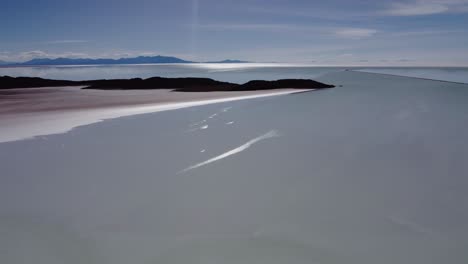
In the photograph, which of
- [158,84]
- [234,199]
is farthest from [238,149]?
[158,84]

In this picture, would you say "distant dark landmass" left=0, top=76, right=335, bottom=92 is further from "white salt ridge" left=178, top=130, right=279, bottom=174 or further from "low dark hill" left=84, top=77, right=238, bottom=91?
"white salt ridge" left=178, top=130, right=279, bottom=174

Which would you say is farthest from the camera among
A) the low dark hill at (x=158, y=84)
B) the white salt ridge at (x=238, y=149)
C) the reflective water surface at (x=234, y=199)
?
the low dark hill at (x=158, y=84)

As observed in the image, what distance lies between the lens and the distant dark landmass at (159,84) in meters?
38.3

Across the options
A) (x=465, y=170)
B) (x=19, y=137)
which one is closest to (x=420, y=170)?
(x=465, y=170)

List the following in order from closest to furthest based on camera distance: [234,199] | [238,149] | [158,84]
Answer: [234,199]
[238,149]
[158,84]

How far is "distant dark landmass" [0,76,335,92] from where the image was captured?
1510 inches

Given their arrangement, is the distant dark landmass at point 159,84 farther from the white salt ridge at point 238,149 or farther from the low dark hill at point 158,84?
the white salt ridge at point 238,149

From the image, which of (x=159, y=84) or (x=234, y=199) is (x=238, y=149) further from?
(x=159, y=84)

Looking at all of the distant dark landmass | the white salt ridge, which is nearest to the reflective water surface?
the white salt ridge

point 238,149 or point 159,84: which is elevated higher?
point 159,84

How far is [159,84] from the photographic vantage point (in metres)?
41.6

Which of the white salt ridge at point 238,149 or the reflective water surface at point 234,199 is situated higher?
the white salt ridge at point 238,149

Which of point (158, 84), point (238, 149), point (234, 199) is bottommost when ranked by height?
point (234, 199)

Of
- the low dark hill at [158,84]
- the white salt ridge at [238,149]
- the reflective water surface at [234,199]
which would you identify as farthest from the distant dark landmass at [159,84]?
the reflective water surface at [234,199]
